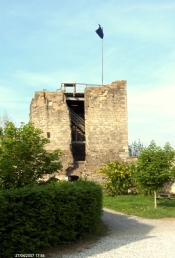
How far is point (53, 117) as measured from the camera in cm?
2738

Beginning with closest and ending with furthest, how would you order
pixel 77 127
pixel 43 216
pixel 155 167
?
pixel 43 216 < pixel 155 167 < pixel 77 127

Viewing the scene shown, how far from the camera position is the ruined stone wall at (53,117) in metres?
27.0

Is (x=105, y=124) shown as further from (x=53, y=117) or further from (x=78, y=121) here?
(x=53, y=117)

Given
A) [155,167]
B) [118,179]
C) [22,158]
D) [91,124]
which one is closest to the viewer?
[22,158]

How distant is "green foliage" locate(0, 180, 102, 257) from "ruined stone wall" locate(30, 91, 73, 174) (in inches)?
694

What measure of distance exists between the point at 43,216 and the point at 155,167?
9479 millimetres

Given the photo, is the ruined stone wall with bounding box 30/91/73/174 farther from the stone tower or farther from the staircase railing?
the staircase railing

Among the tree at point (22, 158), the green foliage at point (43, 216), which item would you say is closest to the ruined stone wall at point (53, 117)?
the tree at point (22, 158)

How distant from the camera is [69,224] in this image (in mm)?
8453

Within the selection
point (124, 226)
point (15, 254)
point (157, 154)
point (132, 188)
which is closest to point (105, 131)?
point (132, 188)

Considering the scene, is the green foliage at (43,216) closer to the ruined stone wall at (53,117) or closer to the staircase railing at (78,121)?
the ruined stone wall at (53,117)

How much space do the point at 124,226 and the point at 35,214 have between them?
5285 mm

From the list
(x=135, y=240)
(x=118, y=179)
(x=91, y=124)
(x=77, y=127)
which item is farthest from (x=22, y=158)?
(x=77, y=127)

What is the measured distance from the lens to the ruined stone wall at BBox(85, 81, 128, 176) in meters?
26.6
